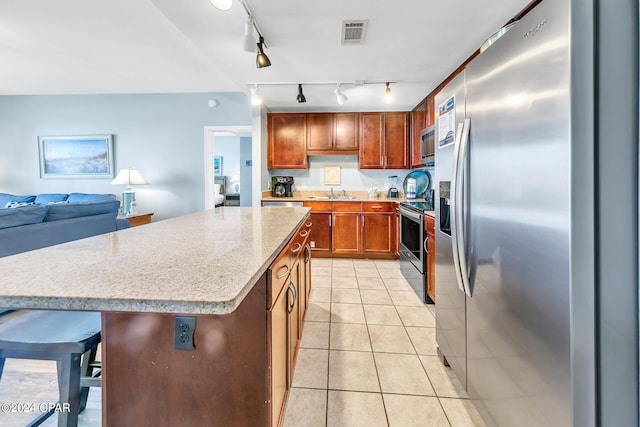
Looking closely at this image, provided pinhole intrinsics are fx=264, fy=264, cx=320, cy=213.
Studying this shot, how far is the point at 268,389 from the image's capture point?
2.86 feet

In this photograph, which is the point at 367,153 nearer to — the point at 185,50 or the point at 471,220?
the point at 185,50

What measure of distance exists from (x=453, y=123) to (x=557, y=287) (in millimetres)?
967

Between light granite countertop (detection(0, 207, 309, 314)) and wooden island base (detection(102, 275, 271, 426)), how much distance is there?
0.57 ft

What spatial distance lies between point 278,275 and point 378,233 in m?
3.05

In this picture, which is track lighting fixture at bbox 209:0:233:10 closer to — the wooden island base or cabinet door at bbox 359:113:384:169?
the wooden island base

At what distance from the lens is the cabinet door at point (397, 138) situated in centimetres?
411

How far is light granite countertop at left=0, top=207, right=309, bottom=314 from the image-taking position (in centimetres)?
55

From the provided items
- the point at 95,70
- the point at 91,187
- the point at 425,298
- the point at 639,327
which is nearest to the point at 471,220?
the point at 639,327

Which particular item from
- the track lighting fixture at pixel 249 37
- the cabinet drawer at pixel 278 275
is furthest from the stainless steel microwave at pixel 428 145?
the cabinet drawer at pixel 278 275

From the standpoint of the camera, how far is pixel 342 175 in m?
4.52

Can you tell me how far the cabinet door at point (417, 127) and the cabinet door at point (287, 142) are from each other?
1.65 meters

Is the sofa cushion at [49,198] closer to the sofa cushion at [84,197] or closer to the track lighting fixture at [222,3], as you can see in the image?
the sofa cushion at [84,197]

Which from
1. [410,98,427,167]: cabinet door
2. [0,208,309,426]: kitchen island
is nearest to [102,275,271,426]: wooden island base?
[0,208,309,426]: kitchen island

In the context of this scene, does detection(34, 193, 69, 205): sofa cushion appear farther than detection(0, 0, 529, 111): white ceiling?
Yes
